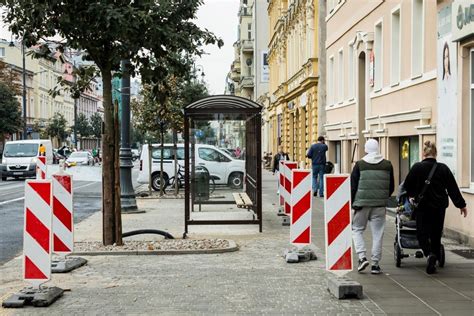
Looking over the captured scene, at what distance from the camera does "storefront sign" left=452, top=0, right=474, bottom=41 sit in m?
11.5

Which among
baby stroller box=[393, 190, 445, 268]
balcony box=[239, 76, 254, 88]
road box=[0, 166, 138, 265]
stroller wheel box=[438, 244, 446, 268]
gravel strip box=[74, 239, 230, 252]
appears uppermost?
balcony box=[239, 76, 254, 88]

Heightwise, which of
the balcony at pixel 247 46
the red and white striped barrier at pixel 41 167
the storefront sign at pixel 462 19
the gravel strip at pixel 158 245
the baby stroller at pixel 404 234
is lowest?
the gravel strip at pixel 158 245

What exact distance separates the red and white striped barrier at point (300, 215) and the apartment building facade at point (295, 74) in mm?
21119

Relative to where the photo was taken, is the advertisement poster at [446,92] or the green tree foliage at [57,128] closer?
the advertisement poster at [446,92]

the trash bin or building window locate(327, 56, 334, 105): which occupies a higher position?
building window locate(327, 56, 334, 105)

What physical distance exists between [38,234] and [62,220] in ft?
5.93

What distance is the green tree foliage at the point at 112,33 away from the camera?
11.0 m

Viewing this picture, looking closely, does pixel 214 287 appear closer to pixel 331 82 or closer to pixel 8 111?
pixel 331 82

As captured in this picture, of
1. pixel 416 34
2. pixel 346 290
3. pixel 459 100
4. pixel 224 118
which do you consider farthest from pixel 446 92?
→ pixel 346 290

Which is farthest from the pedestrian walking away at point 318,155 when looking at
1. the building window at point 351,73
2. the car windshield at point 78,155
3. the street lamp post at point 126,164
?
the car windshield at point 78,155

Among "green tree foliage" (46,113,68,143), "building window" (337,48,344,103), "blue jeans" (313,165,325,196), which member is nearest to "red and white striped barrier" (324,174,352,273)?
"blue jeans" (313,165,325,196)

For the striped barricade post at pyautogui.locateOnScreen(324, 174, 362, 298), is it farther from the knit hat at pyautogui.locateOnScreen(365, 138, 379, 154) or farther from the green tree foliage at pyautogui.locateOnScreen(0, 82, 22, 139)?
the green tree foliage at pyautogui.locateOnScreen(0, 82, 22, 139)

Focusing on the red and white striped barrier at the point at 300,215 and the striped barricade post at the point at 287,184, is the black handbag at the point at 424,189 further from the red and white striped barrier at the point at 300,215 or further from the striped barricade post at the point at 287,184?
the striped barricade post at the point at 287,184

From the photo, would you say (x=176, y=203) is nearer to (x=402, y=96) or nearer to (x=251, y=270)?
(x=402, y=96)
